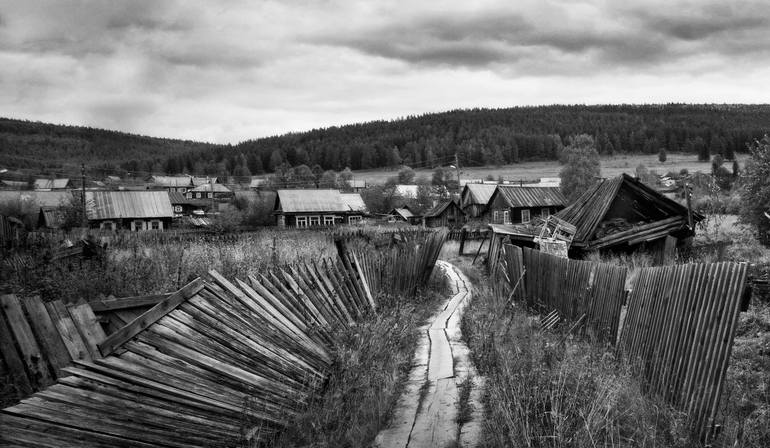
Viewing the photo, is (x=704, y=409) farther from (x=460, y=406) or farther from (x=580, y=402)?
(x=460, y=406)

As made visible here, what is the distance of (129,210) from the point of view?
46156mm

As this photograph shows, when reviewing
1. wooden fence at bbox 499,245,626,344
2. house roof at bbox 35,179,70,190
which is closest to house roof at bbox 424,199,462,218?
wooden fence at bbox 499,245,626,344

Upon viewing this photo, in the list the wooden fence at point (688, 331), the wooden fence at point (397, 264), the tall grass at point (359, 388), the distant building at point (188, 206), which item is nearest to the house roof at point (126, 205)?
the distant building at point (188, 206)

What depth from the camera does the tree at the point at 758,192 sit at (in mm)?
19703

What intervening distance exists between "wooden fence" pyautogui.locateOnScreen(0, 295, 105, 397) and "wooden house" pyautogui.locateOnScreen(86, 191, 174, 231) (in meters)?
44.1

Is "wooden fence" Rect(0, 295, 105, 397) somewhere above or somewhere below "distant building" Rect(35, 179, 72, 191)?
below

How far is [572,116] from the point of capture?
6053 inches

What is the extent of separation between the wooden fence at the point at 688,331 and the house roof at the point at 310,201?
5072cm

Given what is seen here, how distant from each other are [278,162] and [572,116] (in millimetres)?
83895

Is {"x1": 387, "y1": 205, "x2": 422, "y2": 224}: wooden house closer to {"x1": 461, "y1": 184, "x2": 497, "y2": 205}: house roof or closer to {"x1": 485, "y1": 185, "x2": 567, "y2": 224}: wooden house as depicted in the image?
{"x1": 461, "y1": 184, "x2": 497, "y2": 205}: house roof

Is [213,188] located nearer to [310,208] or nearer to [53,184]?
[53,184]

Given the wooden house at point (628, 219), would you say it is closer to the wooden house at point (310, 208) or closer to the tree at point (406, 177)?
the wooden house at point (310, 208)

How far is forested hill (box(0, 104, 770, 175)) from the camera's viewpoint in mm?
128375

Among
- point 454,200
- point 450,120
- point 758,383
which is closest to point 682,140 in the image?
point 450,120
